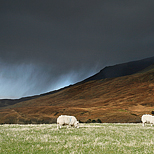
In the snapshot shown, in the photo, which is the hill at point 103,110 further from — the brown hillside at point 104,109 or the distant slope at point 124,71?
the distant slope at point 124,71

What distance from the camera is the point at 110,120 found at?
140 feet

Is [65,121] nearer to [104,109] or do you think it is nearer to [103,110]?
[103,110]

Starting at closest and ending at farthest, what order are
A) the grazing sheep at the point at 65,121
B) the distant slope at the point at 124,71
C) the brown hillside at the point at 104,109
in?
the grazing sheep at the point at 65,121 < the brown hillside at the point at 104,109 < the distant slope at the point at 124,71

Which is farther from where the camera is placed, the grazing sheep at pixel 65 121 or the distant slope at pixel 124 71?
the distant slope at pixel 124 71

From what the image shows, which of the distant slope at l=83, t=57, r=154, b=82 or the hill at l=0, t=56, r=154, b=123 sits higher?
the distant slope at l=83, t=57, r=154, b=82

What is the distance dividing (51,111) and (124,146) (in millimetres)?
56107

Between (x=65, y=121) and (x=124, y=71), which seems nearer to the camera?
(x=65, y=121)

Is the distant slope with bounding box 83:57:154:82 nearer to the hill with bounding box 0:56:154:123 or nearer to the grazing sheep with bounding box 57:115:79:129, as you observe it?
the hill with bounding box 0:56:154:123

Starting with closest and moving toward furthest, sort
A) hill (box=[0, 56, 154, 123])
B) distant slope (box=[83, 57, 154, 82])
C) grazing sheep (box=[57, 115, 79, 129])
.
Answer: grazing sheep (box=[57, 115, 79, 129]), hill (box=[0, 56, 154, 123]), distant slope (box=[83, 57, 154, 82])

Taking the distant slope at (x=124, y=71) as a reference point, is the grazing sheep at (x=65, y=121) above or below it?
below

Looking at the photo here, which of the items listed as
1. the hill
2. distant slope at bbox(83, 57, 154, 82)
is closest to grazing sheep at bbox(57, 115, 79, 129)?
the hill

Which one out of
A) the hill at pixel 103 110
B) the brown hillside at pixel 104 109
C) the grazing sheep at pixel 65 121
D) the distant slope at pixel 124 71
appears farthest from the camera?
the distant slope at pixel 124 71

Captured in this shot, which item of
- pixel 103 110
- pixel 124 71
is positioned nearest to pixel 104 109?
pixel 103 110

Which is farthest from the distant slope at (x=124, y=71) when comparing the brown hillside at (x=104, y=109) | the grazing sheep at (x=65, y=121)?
the grazing sheep at (x=65, y=121)
